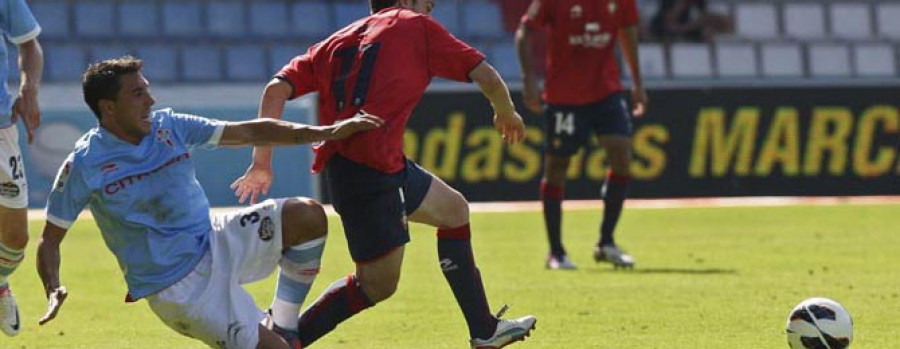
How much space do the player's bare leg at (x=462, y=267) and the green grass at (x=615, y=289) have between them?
676 mm

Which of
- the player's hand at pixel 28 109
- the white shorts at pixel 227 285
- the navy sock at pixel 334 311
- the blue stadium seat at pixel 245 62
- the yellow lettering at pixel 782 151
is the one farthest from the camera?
the blue stadium seat at pixel 245 62

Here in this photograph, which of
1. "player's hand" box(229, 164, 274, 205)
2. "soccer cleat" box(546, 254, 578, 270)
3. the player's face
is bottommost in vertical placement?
"soccer cleat" box(546, 254, 578, 270)

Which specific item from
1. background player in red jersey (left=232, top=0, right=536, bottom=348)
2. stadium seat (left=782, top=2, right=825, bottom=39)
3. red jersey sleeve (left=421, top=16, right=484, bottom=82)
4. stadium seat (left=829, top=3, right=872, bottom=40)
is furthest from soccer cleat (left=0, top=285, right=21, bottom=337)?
stadium seat (left=829, top=3, right=872, bottom=40)

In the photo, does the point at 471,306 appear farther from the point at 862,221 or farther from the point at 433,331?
the point at 862,221

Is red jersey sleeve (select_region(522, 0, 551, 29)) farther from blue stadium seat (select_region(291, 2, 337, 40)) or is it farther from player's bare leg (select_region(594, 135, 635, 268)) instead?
blue stadium seat (select_region(291, 2, 337, 40))

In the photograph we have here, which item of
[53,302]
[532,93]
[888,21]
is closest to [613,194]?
[532,93]

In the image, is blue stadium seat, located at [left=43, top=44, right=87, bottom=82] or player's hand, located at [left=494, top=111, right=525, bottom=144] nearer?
player's hand, located at [left=494, top=111, right=525, bottom=144]

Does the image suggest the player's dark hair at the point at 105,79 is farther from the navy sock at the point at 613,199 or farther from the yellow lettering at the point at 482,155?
the yellow lettering at the point at 482,155

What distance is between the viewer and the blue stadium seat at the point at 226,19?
24688 mm

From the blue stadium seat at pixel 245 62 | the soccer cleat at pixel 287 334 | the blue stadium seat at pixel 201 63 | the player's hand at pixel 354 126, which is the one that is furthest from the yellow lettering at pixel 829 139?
the player's hand at pixel 354 126

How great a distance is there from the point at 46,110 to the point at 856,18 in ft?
41.3

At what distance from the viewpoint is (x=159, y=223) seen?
21.8ft

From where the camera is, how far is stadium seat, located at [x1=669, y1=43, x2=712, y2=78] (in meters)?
25.0

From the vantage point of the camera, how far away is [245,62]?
24203 mm
